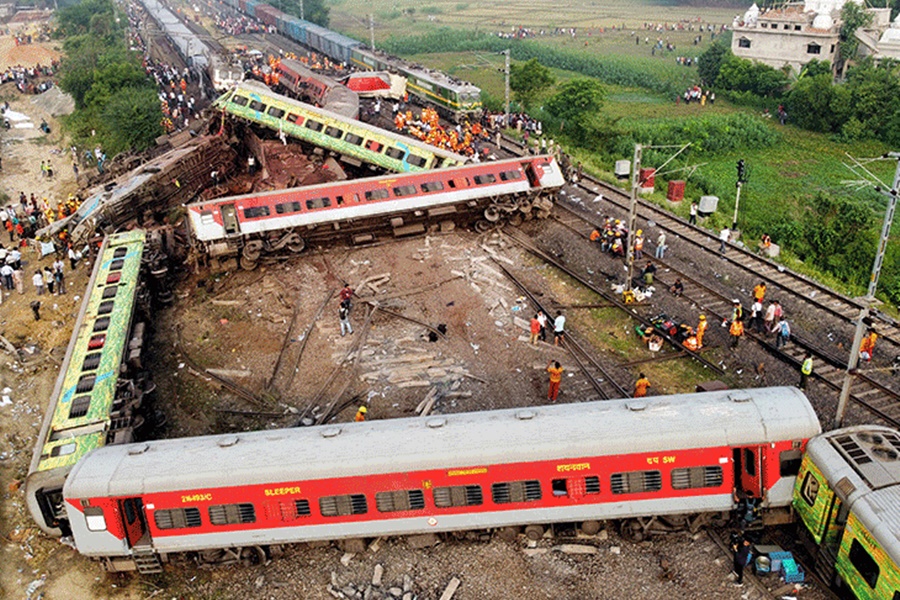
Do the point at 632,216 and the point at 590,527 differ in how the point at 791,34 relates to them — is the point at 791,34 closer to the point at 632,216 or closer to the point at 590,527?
the point at 632,216

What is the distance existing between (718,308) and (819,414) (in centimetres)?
644

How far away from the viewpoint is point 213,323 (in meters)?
28.2

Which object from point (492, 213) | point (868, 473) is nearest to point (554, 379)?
point (868, 473)

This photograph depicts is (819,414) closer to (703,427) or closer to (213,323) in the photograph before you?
(703,427)

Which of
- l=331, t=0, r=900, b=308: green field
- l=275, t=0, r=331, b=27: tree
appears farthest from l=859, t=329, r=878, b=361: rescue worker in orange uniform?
l=275, t=0, r=331, b=27: tree

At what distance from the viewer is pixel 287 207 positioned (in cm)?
3206

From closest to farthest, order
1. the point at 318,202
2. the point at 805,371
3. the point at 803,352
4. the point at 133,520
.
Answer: the point at 133,520, the point at 805,371, the point at 803,352, the point at 318,202

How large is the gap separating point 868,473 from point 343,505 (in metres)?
10.5

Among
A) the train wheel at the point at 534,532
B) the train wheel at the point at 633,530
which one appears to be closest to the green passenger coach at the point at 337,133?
the train wheel at the point at 534,532

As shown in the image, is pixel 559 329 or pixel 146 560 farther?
pixel 559 329

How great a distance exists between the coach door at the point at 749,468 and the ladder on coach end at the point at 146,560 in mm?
12813

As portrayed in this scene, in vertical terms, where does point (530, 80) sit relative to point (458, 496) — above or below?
above

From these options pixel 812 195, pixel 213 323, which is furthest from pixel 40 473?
pixel 812 195

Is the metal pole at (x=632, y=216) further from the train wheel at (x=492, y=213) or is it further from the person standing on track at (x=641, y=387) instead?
the train wheel at (x=492, y=213)
